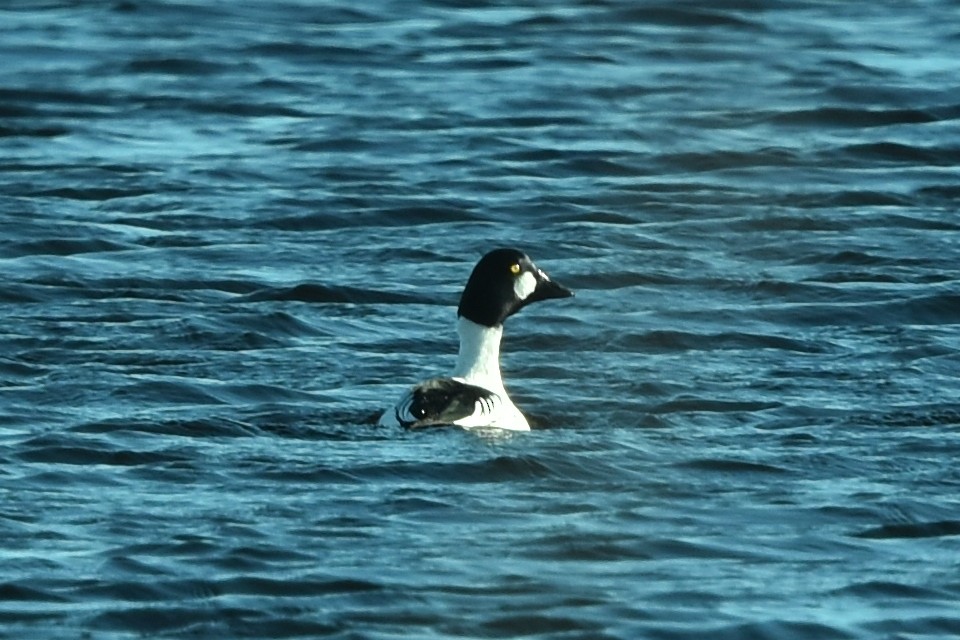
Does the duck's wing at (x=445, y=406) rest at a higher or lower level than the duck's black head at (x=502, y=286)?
lower

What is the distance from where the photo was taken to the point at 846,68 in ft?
80.1

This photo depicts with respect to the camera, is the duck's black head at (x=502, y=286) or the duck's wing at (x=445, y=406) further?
the duck's black head at (x=502, y=286)

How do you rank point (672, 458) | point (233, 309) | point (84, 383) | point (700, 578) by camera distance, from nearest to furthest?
point (700, 578)
point (672, 458)
point (84, 383)
point (233, 309)

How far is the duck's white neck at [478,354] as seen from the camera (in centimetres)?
1255

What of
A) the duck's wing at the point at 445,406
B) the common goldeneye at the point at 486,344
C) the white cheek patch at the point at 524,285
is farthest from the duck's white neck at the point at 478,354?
the duck's wing at the point at 445,406

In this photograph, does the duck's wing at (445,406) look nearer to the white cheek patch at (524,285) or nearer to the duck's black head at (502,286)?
the duck's black head at (502,286)

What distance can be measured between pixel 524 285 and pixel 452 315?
7.54 ft

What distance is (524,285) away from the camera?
42.0ft

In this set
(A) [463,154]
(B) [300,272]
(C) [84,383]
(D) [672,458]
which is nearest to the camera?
(D) [672,458]

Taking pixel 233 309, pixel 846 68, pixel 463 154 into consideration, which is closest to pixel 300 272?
pixel 233 309

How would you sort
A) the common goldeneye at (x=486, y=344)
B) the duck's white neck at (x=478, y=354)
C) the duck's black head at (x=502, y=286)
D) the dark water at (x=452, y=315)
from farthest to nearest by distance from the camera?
the duck's black head at (x=502, y=286) < the duck's white neck at (x=478, y=354) < the common goldeneye at (x=486, y=344) < the dark water at (x=452, y=315)

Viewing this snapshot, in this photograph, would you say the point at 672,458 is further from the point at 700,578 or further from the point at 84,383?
the point at 84,383

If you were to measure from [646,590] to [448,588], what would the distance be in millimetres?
765

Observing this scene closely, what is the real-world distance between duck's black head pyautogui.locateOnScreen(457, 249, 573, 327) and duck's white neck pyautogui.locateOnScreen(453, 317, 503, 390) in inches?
2.8
